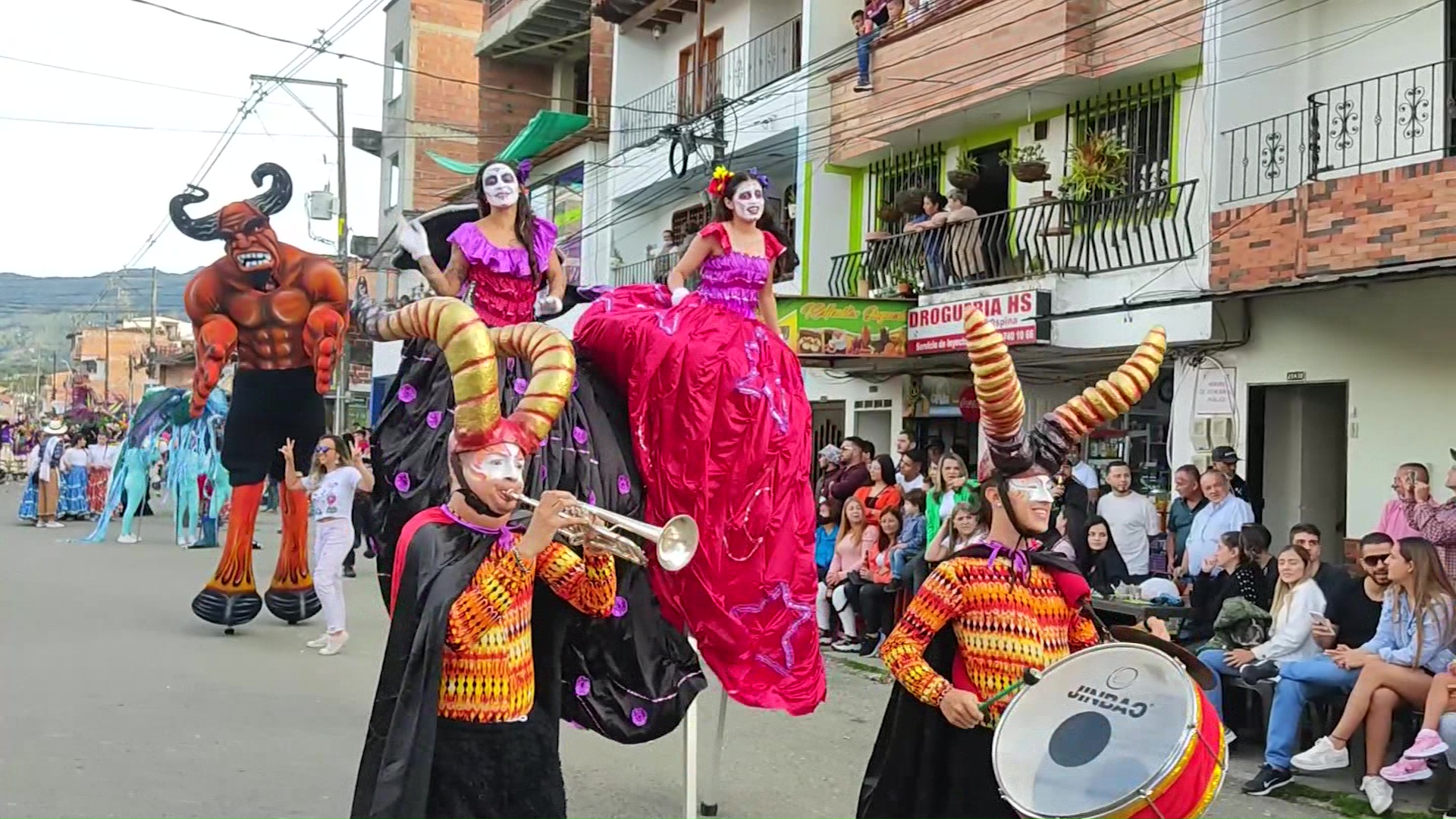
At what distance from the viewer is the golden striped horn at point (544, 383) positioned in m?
3.84

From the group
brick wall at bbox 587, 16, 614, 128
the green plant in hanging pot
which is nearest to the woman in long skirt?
brick wall at bbox 587, 16, 614, 128

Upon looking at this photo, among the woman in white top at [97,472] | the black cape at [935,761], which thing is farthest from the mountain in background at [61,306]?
the black cape at [935,761]

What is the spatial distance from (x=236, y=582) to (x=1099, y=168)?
8.53m

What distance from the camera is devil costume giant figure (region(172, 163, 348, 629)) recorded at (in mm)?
9906

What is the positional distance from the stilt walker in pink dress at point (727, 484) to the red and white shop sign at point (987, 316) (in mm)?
7471

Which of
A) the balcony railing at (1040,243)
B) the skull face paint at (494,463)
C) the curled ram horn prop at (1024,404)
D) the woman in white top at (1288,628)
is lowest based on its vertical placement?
the woman in white top at (1288,628)

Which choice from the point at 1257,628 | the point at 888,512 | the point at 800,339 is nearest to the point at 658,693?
the point at 1257,628

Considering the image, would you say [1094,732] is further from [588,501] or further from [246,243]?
[246,243]

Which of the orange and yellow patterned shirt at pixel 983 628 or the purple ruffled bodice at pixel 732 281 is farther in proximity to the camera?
the purple ruffled bodice at pixel 732 281

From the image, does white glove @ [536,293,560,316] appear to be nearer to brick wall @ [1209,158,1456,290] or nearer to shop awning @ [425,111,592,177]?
brick wall @ [1209,158,1456,290]

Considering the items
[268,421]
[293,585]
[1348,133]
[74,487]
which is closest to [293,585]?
[293,585]

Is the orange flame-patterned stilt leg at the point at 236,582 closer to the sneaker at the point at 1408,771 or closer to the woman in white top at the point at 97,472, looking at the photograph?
the sneaker at the point at 1408,771

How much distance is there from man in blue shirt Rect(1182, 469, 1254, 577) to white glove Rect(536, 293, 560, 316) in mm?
5129

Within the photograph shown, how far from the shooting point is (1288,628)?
7074 millimetres
